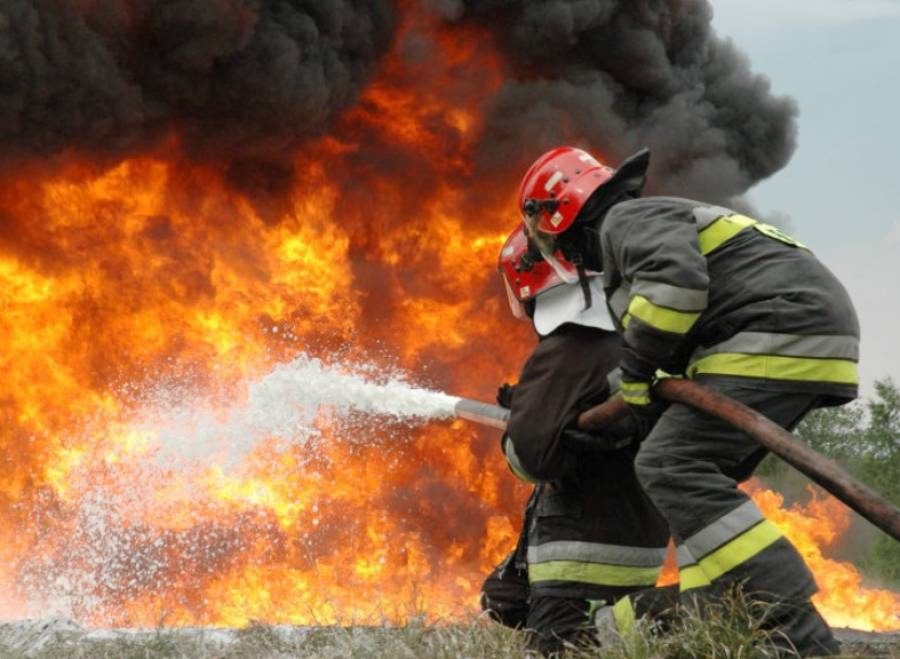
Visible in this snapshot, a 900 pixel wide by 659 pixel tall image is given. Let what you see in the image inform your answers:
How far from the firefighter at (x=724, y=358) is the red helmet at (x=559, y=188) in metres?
0.43

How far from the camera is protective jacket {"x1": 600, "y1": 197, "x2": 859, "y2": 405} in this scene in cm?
344

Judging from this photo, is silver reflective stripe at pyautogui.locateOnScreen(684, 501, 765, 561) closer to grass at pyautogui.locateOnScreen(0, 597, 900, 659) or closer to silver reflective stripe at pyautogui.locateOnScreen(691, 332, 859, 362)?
grass at pyautogui.locateOnScreen(0, 597, 900, 659)

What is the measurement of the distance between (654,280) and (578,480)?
1089 mm

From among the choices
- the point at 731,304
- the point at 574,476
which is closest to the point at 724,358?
the point at 731,304

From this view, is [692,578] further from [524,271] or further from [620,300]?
[524,271]

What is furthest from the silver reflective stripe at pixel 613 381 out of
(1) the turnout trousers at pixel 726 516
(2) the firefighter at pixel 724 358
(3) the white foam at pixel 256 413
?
(3) the white foam at pixel 256 413

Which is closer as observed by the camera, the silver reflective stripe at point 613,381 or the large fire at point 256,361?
the silver reflective stripe at point 613,381

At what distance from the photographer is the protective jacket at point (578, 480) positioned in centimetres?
409

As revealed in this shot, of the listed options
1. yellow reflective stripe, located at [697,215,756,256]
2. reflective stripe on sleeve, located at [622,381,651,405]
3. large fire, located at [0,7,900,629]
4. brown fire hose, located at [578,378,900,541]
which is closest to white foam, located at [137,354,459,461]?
large fire, located at [0,7,900,629]

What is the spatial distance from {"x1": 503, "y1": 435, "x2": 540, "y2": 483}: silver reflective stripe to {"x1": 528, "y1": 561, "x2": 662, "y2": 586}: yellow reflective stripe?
0.34 meters

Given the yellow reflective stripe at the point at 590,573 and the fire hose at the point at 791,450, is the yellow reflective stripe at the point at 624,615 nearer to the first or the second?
the yellow reflective stripe at the point at 590,573

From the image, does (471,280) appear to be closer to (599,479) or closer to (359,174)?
(359,174)

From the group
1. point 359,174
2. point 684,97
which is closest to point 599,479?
point 359,174

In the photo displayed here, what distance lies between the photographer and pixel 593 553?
4156 millimetres
